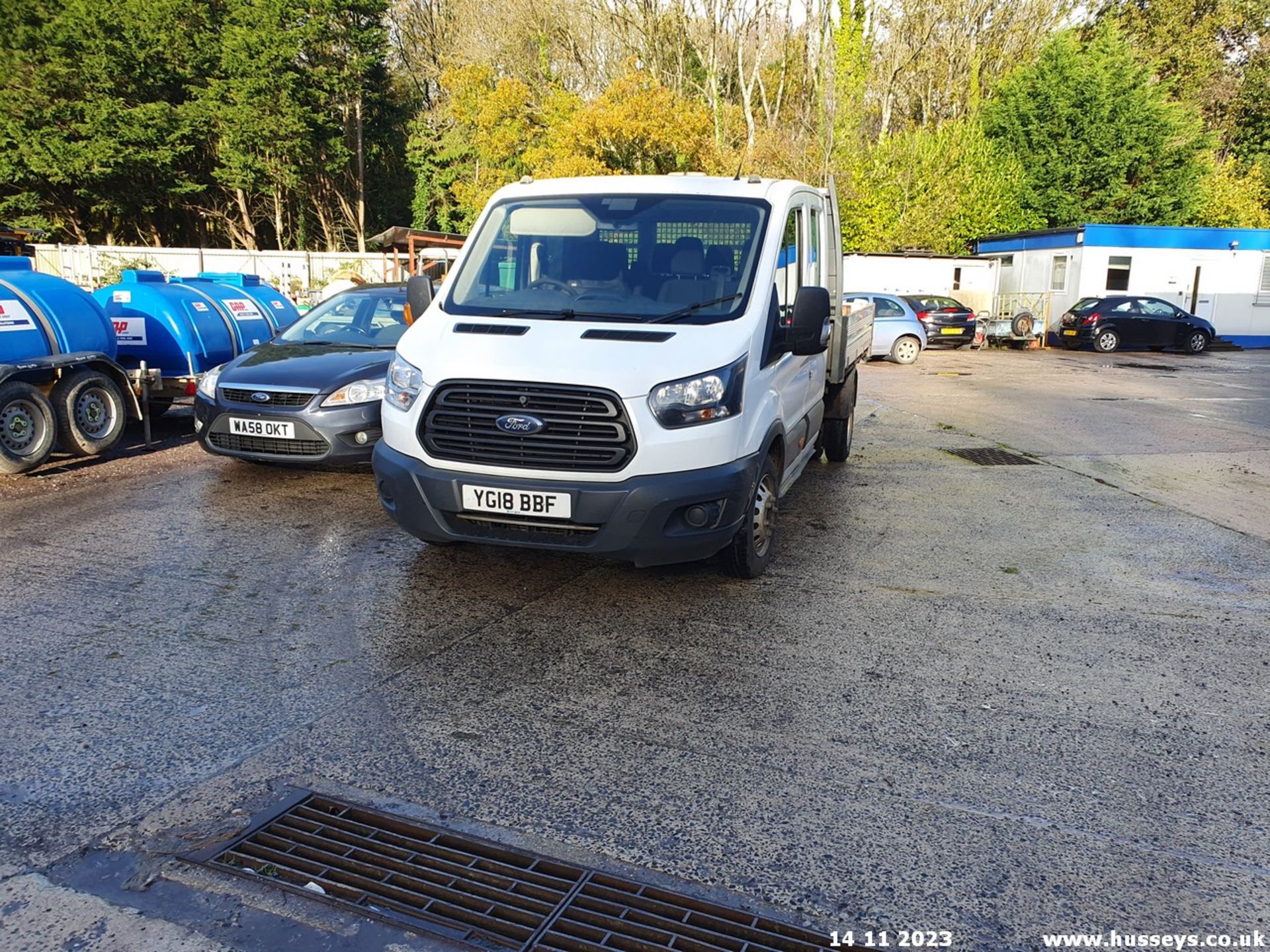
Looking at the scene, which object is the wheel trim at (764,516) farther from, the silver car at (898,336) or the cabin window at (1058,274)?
the cabin window at (1058,274)

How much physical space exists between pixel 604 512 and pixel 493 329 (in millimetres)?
1256

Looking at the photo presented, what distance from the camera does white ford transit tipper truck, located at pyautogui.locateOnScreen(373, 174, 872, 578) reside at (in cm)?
473

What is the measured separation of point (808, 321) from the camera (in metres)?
5.40

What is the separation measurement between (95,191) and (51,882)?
41.6 meters

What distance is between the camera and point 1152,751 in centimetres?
374

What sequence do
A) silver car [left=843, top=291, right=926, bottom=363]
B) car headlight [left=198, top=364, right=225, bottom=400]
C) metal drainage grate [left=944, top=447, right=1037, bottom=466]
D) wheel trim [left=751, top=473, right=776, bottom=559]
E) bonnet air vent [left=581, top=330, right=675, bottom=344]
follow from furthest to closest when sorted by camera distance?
silver car [left=843, top=291, right=926, bottom=363]
metal drainage grate [left=944, top=447, right=1037, bottom=466]
car headlight [left=198, top=364, right=225, bottom=400]
wheel trim [left=751, top=473, right=776, bottom=559]
bonnet air vent [left=581, top=330, right=675, bottom=344]

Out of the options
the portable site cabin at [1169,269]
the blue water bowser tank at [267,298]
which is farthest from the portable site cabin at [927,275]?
the blue water bowser tank at [267,298]

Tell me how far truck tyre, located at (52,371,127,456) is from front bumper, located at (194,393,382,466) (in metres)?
1.54

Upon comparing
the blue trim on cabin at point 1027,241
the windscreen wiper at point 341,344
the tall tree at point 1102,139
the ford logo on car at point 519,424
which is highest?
the tall tree at point 1102,139

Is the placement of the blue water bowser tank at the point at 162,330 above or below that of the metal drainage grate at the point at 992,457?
above

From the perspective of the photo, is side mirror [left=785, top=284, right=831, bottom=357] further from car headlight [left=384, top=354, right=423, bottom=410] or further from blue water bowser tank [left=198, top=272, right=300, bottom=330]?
blue water bowser tank [left=198, top=272, right=300, bottom=330]

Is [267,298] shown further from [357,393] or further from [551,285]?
[551,285]

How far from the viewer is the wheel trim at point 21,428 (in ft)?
25.5

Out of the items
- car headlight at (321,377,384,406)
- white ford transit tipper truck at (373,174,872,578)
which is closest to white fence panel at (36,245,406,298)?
car headlight at (321,377,384,406)
